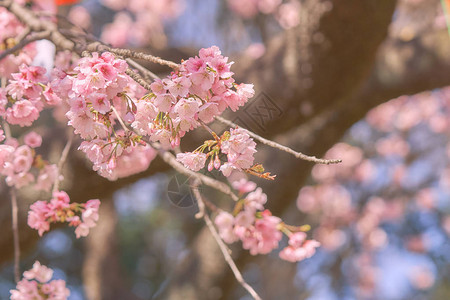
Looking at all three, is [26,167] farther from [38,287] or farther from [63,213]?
[38,287]

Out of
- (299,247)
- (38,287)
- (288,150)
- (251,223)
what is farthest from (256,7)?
(288,150)

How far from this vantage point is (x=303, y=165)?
5.15ft

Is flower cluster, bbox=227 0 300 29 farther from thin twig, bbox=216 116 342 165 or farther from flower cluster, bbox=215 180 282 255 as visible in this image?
thin twig, bbox=216 116 342 165

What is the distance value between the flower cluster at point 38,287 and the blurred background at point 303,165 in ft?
0.44

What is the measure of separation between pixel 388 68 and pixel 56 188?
120 centimetres

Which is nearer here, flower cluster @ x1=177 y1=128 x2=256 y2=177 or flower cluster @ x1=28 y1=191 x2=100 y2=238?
flower cluster @ x1=177 y1=128 x2=256 y2=177

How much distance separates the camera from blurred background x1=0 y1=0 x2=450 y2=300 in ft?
4.61

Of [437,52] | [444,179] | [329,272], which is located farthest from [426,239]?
[437,52]

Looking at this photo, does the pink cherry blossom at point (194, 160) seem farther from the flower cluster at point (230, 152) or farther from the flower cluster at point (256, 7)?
the flower cluster at point (256, 7)

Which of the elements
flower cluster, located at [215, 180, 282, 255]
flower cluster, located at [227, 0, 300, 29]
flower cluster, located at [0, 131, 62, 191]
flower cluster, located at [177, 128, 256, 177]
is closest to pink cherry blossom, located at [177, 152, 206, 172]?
flower cluster, located at [177, 128, 256, 177]

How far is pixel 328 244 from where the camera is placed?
4.33 m

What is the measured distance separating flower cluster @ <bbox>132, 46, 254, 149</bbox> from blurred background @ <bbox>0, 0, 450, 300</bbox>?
110 millimetres

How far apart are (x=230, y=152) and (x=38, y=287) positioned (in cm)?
56

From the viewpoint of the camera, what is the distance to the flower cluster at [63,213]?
2.95ft
